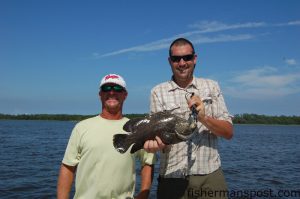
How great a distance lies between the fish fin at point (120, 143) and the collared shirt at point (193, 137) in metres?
0.90

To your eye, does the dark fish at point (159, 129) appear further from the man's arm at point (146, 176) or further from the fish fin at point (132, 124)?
the man's arm at point (146, 176)

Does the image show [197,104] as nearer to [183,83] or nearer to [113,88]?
[183,83]

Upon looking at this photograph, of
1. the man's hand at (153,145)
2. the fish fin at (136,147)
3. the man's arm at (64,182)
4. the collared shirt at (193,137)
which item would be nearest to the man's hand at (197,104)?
the collared shirt at (193,137)

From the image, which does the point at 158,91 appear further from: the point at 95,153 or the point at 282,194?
the point at 282,194

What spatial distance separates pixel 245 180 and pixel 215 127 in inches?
591

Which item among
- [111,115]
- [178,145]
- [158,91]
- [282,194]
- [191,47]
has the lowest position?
[282,194]

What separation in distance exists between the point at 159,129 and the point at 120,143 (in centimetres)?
55

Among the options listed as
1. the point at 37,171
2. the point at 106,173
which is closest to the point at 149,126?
the point at 106,173

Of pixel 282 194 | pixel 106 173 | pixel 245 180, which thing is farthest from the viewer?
pixel 245 180

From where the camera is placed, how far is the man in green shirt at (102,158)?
16.2 feet

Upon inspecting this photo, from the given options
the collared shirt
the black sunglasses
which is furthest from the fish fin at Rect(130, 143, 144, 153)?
the black sunglasses

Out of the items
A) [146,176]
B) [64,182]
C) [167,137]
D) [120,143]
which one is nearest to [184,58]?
[167,137]

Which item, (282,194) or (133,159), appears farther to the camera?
(282,194)

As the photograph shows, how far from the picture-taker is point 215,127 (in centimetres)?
532
